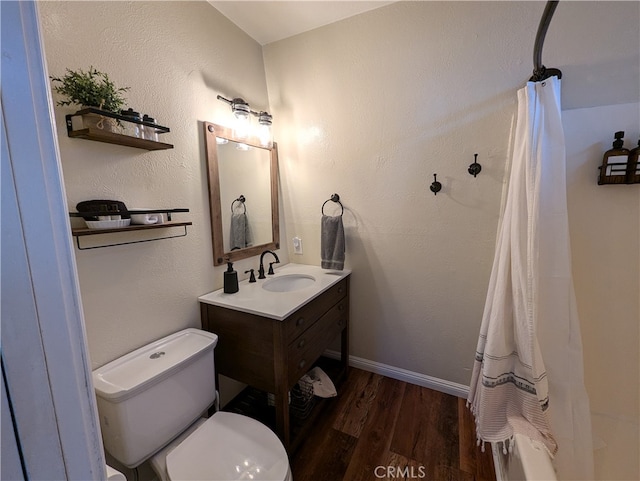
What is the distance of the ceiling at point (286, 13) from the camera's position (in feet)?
5.05

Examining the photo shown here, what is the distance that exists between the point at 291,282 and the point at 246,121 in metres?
1.15

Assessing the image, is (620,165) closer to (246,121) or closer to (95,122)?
(246,121)

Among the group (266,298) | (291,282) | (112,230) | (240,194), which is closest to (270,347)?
(266,298)

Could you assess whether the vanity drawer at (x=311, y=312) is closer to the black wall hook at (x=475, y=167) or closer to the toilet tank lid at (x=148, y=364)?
the toilet tank lid at (x=148, y=364)

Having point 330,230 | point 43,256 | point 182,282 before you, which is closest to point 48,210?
point 43,256

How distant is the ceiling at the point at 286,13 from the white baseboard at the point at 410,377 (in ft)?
7.84

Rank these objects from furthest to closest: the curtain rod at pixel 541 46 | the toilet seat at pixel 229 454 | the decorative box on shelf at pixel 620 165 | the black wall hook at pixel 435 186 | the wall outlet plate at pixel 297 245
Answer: the wall outlet plate at pixel 297 245, the black wall hook at pixel 435 186, the decorative box on shelf at pixel 620 165, the toilet seat at pixel 229 454, the curtain rod at pixel 541 46

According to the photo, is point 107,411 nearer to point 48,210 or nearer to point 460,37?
point 48,210

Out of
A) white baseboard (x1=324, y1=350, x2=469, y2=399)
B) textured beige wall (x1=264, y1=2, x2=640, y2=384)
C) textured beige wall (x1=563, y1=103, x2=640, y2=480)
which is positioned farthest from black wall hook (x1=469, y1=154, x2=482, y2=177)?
Result: white baseboard (x1=324, y1=350, x2=469, y2=399)

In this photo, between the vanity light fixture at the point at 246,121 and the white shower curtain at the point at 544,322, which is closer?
the white shower curtain at the point at 544,322

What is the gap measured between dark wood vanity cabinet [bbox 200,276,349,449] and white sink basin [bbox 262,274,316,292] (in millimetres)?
290

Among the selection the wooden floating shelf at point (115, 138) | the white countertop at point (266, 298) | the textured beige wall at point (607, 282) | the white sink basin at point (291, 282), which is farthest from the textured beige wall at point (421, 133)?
the wooden floating shelf at point (115, 138)

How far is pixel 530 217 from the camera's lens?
1.09 meters

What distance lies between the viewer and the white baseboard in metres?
1.82
